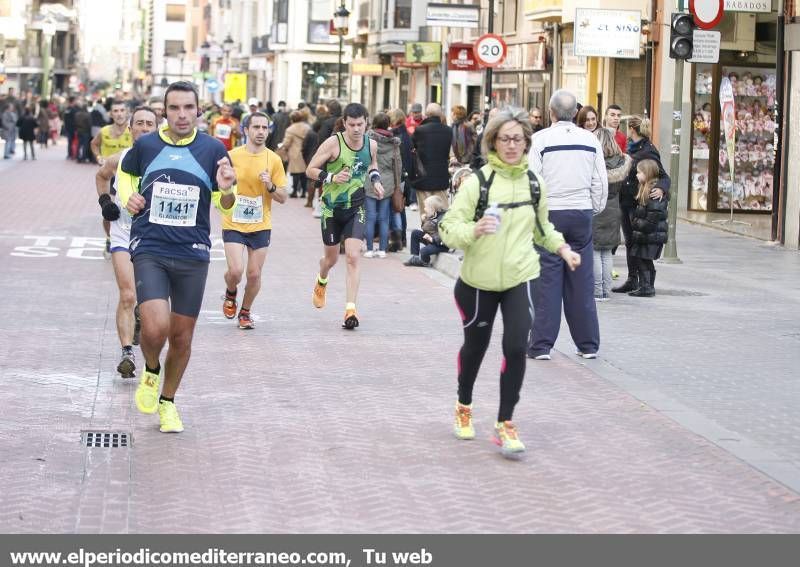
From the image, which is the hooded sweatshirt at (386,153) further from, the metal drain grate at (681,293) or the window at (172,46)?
the window at (172,46)

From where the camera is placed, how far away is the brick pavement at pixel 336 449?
6.95 metres

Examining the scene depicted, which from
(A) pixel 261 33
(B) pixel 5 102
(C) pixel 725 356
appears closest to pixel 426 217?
(C) pixel 725 356

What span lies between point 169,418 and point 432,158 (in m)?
13.3

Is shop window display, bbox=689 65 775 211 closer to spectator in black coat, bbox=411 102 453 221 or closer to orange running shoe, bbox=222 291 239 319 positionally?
spectator in black coat, bbox=411 102 453 221

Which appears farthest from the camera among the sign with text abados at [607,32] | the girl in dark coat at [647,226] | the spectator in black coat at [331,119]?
the sign with text abados at [607,32]

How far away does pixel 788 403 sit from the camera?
10.0m

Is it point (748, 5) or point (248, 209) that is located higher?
point (748, 5)

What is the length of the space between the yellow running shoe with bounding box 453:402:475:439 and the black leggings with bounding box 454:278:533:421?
241 millimetres

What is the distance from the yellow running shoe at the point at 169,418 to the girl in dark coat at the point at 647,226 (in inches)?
305

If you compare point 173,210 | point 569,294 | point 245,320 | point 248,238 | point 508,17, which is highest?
point 508,17

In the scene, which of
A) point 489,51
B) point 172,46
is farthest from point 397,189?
point 172,46

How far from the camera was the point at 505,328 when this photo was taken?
8.32 metres

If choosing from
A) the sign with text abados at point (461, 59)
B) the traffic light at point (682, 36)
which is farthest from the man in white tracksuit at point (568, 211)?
the sign with text abados at point (461, 59)

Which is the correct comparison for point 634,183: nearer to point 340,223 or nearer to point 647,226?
point 647,226
